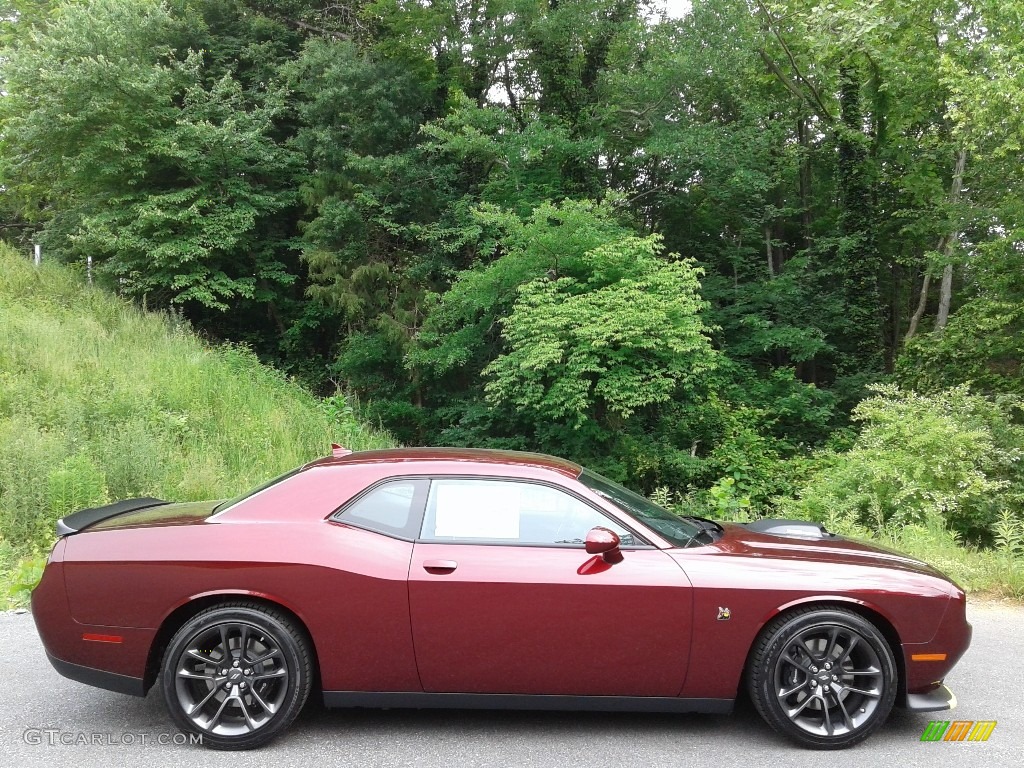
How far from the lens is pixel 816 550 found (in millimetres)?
3758

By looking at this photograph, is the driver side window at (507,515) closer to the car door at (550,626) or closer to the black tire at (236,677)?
the car door at (550,626)

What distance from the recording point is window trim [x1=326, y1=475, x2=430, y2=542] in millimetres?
3607

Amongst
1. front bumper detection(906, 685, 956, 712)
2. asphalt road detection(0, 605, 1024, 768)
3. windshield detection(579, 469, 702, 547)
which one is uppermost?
windshield detection(579, 469, 702, 547)

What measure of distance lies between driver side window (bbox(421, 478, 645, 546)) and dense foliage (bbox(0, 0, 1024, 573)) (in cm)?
861

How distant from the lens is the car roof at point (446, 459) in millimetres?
3865

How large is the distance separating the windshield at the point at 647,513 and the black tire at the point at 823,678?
0.64 meters

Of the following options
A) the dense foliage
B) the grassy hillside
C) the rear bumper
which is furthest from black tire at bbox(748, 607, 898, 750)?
the dense foliage

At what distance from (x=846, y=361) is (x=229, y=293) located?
17409 mm

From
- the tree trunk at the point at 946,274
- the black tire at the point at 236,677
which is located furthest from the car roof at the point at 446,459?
the tree trunk at the point at 946,274

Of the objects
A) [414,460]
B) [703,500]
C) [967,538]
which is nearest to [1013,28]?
[967,538]

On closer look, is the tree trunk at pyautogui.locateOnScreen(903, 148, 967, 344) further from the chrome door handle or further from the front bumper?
the chrome door handle

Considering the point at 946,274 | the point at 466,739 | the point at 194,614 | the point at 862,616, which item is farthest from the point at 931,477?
the point at 946,274

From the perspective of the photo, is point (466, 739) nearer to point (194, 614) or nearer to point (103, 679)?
point (194, 614)

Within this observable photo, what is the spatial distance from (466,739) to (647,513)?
5.04 ft
